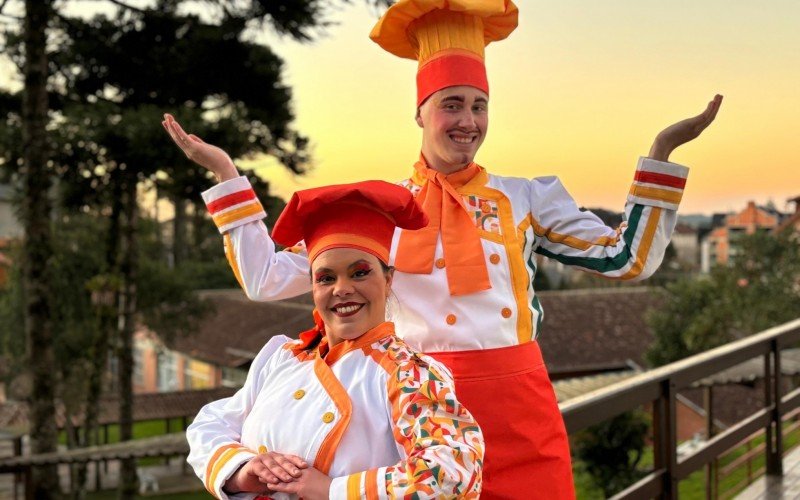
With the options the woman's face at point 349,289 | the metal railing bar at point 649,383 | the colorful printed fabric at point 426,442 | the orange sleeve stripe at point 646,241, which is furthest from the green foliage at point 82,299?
the colorful printed fabric at point 426,442

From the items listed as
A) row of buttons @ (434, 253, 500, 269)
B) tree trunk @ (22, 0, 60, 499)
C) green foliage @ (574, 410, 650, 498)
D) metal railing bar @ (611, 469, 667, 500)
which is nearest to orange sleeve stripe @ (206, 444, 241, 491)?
row of buttons @ (434, 253, 500, 269)

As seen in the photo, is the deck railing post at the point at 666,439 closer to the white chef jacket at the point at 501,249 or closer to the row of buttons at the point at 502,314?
the white chef jacket at the point at 501,249

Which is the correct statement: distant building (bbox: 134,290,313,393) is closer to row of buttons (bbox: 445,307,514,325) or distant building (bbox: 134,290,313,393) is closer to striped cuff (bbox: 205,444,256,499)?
row of buttons (bbox: 445,307,514,325)

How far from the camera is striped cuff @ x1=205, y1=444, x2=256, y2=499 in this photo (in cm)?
114

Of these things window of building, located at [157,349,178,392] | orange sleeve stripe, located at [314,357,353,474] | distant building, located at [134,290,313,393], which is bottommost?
window of building, located at [157,349,178,392]

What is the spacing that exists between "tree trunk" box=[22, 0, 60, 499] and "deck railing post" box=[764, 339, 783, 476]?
6560mm

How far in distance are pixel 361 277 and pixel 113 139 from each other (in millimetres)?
10033

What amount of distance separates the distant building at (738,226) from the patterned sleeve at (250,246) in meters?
25.0

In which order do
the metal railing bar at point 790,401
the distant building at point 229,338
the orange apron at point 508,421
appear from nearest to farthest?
the orange apron at point 508,421, the metal railing bar at point 790,401, the distant building at point 229,338

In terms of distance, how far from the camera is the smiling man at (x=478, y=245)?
1418 mm

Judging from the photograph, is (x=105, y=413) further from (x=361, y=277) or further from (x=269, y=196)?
(x=361, y=277)

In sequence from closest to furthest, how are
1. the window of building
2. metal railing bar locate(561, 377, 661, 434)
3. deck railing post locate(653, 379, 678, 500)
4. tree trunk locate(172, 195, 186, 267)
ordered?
metal railing bar locate(561, 377, 661, 434)
deck railing post locate(653, 379, 678, 500)
tree trunk locate(172, 195, 186, 267)
the window of building

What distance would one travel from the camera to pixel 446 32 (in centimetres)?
148

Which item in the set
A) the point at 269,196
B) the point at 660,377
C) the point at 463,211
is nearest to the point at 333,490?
the point at 463,211
